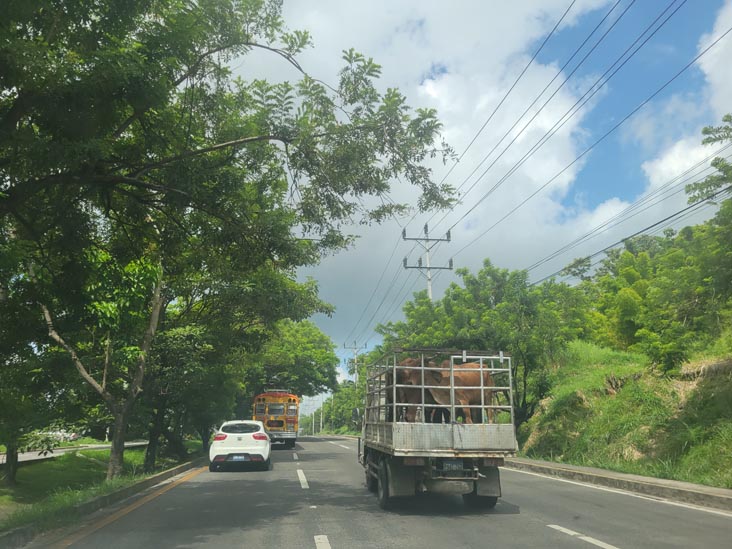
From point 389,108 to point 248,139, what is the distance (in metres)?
2.15

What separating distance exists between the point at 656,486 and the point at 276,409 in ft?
84.8

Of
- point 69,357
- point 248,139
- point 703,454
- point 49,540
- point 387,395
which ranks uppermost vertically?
point 248,139

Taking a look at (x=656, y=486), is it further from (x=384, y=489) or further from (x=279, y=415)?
(x=279, y=415)

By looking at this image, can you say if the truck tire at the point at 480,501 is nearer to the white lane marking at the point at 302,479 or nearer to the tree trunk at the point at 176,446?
the white lane marking at the point at 302,479

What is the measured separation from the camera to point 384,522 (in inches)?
340

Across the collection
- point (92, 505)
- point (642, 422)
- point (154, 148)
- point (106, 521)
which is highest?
point (154, 148)

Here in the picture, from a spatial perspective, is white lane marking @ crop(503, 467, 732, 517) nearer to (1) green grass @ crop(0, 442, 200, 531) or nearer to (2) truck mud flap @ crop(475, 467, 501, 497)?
(2) truck mud flap @ crop(475, 467, 501, 497)

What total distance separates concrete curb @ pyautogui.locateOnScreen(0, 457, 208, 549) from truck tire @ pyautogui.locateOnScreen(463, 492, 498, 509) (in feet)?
21.1

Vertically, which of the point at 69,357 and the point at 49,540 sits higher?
the point at 69,357

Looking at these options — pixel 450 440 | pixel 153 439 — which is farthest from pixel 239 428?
pixel 450 440

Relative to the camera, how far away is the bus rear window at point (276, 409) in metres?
34.7

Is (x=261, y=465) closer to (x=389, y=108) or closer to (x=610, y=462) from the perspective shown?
(x=610, y=462)

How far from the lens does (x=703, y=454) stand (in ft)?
45.8

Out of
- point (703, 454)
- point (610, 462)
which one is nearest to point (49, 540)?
point (703, 454)
